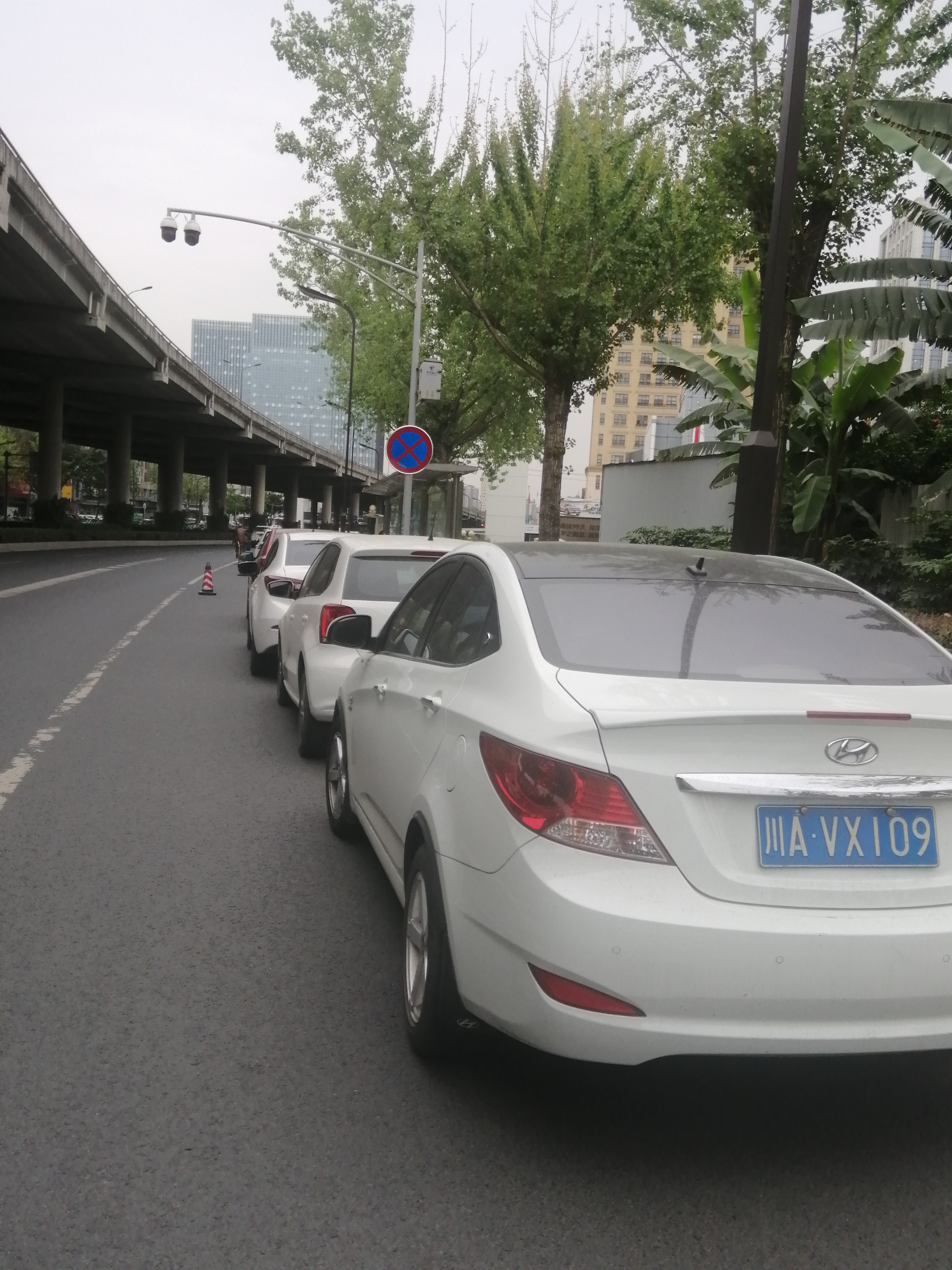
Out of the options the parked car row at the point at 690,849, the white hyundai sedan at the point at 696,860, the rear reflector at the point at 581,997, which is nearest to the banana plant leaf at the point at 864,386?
the parked car row at the point at 690,849

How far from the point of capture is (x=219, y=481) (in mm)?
88938

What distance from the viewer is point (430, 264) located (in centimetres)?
3034

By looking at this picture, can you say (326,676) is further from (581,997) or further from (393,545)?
(581,997)

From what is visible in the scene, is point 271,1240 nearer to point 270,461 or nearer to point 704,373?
point 704,373

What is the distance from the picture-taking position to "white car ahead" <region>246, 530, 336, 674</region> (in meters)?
11.8

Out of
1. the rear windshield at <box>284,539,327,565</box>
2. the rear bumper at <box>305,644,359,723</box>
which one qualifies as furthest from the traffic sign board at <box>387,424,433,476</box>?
the rear bumper at <box>305,644,359,723</box>

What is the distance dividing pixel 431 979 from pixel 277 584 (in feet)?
26.5

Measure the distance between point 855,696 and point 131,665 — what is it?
10.9m

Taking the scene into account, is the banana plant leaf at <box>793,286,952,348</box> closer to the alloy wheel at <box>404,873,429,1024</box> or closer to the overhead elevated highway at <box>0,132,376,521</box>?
the alloy wheel at <box>404,873,429,1024</box>

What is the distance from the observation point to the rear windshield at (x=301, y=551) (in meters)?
12.4

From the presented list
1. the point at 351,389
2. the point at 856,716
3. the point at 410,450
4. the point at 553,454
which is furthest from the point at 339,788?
the point at 351,389

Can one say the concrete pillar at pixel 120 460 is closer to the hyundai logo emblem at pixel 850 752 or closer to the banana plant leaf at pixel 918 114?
the banana plant leaf at pixel 918 114

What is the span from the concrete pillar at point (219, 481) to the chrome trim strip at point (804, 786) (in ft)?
269

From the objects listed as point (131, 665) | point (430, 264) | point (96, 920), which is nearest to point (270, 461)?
point (430, 264)
